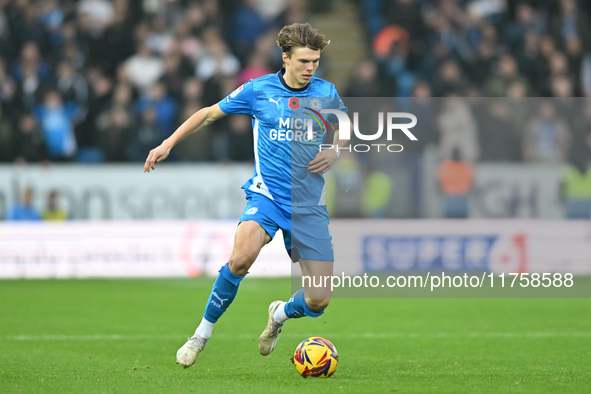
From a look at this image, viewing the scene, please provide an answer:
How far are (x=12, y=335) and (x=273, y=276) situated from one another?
6.55 metres

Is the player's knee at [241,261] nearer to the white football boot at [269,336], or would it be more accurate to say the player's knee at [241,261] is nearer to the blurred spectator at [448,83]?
the white football boot at [269,336]

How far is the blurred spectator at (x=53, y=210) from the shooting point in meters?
15.1

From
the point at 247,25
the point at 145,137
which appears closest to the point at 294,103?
the point at 145,137

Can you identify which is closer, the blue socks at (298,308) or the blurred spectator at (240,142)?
the blue socks at (298,308)

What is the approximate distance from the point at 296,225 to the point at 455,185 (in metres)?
8.67

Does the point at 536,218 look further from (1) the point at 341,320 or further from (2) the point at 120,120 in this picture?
(2) the point at 120,120

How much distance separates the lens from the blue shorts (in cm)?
679

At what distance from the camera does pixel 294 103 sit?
6.91 metres

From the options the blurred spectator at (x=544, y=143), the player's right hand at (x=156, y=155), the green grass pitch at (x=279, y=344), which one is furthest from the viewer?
the blurred spectator at (x=544, y=143)

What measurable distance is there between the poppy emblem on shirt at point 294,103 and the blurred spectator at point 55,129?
948 cm

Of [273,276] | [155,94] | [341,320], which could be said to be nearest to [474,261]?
[273,276]

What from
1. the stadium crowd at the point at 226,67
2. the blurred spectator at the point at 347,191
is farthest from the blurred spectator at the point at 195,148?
the blurred spectator at the point at 347,191

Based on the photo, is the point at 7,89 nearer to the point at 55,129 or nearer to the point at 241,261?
the point at 55,129

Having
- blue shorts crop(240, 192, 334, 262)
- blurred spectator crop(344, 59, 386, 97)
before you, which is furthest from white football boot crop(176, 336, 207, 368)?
blurred spectator crop(344, 59, 386, 97)
